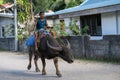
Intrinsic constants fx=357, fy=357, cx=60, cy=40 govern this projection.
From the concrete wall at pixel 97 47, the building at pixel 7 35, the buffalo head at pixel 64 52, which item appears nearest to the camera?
the buffalo head at pixel 64 52

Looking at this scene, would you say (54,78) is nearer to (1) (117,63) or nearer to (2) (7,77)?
(2) (7,77)

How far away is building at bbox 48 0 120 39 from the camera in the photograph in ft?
69.3

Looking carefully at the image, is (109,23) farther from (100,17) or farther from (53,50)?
(53,50)

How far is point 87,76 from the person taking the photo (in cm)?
1259

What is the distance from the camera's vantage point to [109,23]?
22.8 meters

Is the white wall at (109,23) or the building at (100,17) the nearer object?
the building at (100,17)

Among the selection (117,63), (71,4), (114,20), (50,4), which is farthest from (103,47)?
(50,4)

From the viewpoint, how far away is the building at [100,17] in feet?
69.3

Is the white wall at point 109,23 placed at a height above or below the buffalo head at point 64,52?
above

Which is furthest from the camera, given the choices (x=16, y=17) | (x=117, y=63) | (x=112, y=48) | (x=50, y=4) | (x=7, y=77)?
(x=50, y=4)

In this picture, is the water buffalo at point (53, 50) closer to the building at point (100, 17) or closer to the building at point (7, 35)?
the building at point (100, 17)

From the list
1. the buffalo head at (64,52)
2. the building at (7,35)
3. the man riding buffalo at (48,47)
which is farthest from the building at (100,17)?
the buffalo head at (64,52)

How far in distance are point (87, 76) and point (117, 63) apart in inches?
166

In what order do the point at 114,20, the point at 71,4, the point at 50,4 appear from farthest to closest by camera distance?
the point at 50,4, the point at 71,4, the point at 114,20
